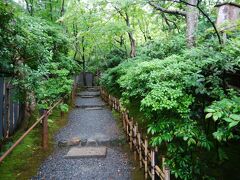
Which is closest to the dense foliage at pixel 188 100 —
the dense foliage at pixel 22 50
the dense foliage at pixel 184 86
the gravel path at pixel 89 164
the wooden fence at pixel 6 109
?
→ the dense foliage at pixel 184 86

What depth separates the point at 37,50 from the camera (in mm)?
6453

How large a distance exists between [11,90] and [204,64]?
272 inches

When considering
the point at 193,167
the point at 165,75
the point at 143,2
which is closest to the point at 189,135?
the point at 193,167

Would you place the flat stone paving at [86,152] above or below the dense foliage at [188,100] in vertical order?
below

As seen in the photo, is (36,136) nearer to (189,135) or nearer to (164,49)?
(164,49)

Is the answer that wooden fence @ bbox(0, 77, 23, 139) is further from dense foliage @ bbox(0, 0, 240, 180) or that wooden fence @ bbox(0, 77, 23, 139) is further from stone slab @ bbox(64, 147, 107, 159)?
stone slab @ bbox(64, 147, 107, 159)

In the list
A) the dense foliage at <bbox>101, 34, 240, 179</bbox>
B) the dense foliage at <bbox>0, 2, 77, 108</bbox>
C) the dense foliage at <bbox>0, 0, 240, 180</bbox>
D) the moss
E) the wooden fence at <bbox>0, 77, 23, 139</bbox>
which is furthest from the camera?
the wooden fence at <bbox>0, 77, 23, 139</bbox>

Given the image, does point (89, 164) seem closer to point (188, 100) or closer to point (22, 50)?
point (22, 50)

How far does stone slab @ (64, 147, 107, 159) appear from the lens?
763 centimetres

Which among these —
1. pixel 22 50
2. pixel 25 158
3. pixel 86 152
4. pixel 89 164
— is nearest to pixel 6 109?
pixel 25 158

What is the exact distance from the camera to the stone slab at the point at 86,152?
25.0ft

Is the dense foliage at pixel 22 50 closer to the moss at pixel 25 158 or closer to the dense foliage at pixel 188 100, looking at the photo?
the moss at pixel 25 158

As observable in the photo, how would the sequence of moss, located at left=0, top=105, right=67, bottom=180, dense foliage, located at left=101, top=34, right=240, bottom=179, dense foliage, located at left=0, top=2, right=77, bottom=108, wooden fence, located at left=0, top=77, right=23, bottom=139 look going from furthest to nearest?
wooden fence, located at left=0, top=77, right=23, bottom=139
moss, located at left=0, top=105, right=67, bottom=180
dense foliage, located at left=0, top=2, right=77, bottom=108
dense foliage, located at left=101, top=34, right=240, bottom=179

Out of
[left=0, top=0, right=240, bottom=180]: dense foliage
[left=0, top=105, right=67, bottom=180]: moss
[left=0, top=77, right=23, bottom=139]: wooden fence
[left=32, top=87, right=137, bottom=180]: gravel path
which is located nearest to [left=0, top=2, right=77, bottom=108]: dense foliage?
[left=0, top=0, right=240, bottom=180]: dense foliage
